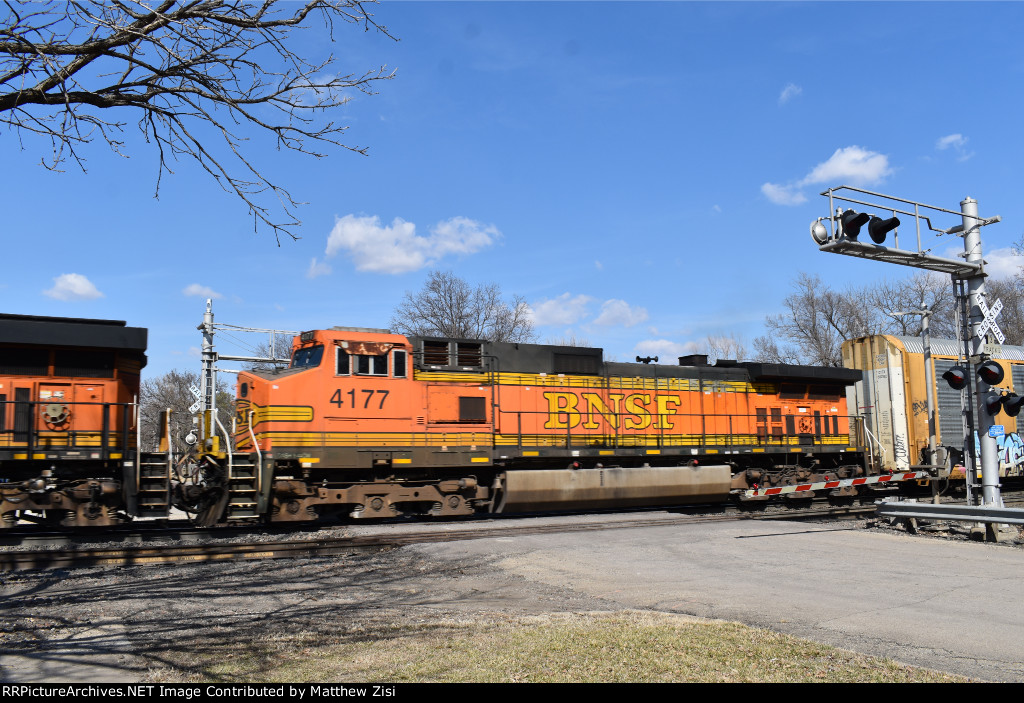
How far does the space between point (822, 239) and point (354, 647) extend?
9.63 m

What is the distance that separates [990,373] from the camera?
1227cm

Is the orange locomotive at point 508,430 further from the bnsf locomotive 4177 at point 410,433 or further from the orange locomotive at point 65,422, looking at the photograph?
the orange locomotive at point 65,422

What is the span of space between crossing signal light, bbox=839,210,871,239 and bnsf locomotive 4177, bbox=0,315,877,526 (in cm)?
697

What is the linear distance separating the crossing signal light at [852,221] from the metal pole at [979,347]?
315cm

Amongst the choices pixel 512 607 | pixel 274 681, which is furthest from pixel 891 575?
pixel 274 681

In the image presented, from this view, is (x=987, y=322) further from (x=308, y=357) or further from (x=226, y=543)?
(x=226, y=543)

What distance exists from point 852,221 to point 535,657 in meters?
9.08

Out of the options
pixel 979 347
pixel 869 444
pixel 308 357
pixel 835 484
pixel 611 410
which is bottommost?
pixel 835 484

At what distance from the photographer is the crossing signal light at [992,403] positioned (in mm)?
12383

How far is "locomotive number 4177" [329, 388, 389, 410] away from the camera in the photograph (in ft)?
47.1

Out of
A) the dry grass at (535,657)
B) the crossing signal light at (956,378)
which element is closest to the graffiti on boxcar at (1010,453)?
the crossing signal light at (956,378)

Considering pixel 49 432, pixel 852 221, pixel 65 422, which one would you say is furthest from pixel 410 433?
pixel 852 221

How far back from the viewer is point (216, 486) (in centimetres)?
1339

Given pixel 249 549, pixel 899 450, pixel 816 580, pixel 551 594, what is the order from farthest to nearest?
pixel 899 450 < pixel 249 549 < pixel 816 580 < pixel 551 594
